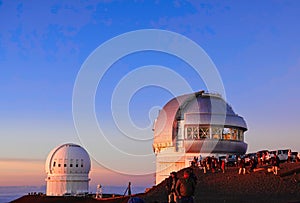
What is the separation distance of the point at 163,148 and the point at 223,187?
896 inches

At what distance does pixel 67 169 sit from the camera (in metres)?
56.0

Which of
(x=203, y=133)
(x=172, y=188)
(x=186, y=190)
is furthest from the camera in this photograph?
(x=203, y=133)

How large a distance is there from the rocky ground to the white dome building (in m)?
22.1

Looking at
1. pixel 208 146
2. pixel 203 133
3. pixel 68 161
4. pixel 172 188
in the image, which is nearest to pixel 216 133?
pixel 203 133

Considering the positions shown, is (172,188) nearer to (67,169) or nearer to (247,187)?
(247,187)

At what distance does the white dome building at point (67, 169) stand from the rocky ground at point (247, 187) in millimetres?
22064

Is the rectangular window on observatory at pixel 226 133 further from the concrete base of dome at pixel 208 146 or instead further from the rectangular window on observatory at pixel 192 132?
the rectangular window on observatory at pixel 192 132

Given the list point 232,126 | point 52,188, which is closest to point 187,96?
point 232,126

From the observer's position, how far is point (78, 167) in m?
56.4

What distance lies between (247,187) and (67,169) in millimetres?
31210

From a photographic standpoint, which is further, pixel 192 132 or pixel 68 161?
pixel 68 161

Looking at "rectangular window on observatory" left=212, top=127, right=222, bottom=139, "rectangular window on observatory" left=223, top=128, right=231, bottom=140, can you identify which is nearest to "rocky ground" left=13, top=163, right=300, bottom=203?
"rectangular window on observatory" left=212, top=127, right=222, bottom=139

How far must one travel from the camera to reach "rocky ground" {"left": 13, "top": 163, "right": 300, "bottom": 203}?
26.6 m

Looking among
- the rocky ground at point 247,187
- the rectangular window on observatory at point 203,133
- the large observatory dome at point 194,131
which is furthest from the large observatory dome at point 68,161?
the rocky ground at point 247,187
